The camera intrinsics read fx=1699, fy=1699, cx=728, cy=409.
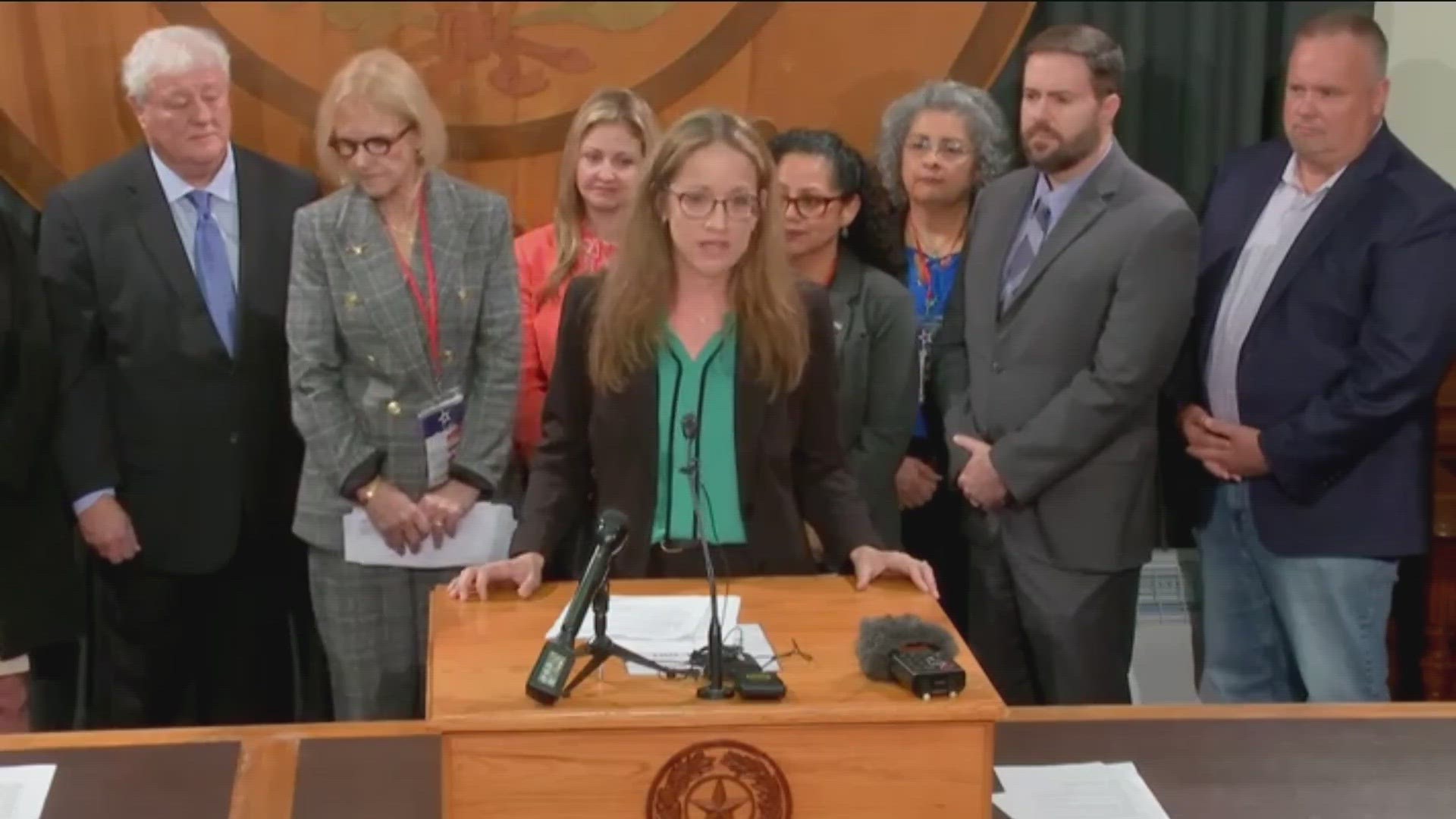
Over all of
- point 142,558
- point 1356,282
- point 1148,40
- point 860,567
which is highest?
point 1148,40

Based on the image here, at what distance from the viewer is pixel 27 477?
2.85 meters

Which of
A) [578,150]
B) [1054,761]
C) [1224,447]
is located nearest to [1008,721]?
[1054,761]

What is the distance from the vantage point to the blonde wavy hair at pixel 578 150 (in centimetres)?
311

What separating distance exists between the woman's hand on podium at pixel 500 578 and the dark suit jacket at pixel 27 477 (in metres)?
1.13

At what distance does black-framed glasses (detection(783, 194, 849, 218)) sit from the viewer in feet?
10.0

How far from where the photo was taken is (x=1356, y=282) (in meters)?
2.84

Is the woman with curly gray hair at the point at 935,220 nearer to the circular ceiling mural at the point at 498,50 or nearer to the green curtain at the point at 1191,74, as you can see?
the green curtain at the point at 1191,74

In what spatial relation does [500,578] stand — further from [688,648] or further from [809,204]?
[809,204]

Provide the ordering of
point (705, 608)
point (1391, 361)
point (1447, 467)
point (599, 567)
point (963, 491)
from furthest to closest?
1. point (1447, 467)
2. point (963, 491)
3. point (1391, 361)
4. point (705, 608)
5. point (599, 567)

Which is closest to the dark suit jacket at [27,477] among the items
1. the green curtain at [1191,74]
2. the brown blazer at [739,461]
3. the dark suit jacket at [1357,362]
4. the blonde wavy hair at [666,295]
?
the brown blazer at [739,461]

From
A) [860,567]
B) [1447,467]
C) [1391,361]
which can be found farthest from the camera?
[1447,467]

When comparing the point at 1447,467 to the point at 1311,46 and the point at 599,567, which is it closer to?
→ the point at 1311,46

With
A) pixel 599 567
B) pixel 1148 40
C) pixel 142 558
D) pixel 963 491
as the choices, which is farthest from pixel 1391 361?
pixel 142 558

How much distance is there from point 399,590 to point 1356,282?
1.71 metres
